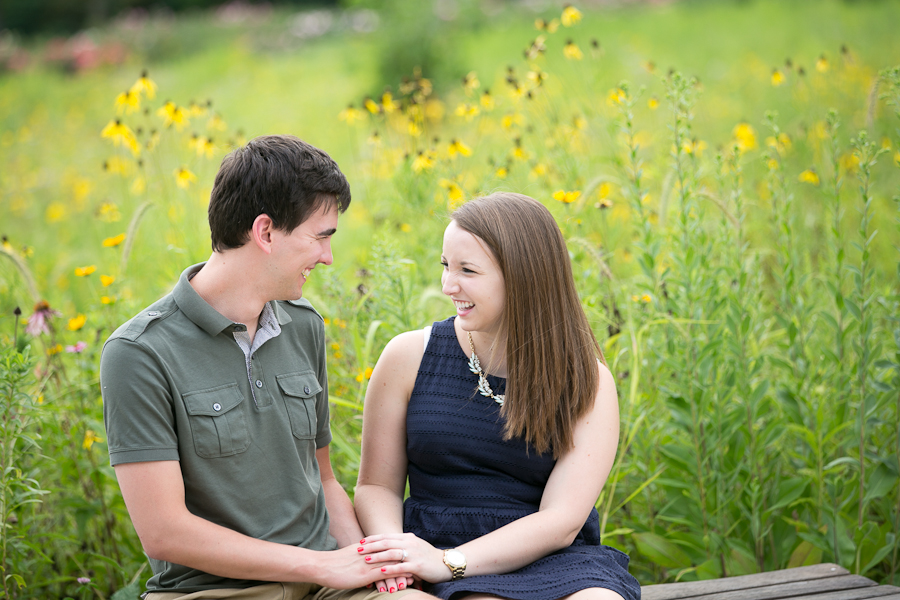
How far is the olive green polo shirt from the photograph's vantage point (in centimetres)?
136

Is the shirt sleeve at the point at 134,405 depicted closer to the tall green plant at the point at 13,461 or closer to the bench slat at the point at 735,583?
the tall green plant at the point at 13,461

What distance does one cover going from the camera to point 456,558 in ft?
5.08

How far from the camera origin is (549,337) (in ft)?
5.67

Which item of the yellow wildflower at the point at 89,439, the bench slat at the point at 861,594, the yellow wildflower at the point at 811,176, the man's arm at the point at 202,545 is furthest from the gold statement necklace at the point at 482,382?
the yellow wildflower at the point at 811,176

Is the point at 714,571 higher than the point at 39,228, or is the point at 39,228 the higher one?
the point at 39,228

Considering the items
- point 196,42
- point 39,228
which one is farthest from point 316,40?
point 39,228

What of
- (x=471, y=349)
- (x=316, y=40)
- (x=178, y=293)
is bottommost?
(x=471, y=349)

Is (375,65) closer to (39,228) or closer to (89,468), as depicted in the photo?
(39,228)

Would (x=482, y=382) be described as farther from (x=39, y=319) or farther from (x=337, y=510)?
(x=39, y=319)

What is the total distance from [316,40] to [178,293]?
1386 centimetres

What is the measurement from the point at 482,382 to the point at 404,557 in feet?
1.50

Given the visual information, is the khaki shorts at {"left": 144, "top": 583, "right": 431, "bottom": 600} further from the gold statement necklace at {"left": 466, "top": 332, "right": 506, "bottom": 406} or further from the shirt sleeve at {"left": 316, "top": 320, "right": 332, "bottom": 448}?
the gold statement necklace at {"left": 466, "top": 332, "right": 506, "bottom": 406}

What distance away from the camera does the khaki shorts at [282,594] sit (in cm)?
147

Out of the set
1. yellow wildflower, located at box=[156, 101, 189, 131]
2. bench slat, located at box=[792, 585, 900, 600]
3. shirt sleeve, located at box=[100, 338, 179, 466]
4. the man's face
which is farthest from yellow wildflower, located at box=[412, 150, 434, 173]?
bench slat, located at box=[792, 585, 900, 600]
